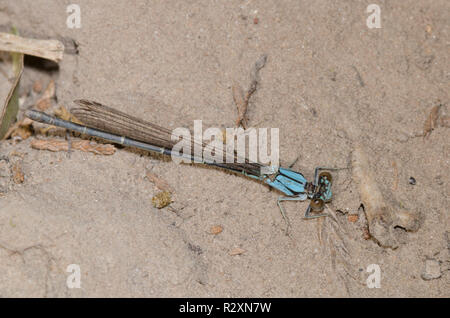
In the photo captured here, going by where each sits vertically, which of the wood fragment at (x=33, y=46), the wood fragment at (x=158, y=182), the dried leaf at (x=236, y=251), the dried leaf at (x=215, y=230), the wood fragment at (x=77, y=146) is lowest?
the dried leaf at (x=236, y=251)

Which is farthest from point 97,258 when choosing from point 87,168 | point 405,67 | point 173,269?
point 405,67

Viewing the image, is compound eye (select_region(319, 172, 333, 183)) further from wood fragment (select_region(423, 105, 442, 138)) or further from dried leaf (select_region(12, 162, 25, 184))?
dried leaf (select_region(12, 162, 25, 184))

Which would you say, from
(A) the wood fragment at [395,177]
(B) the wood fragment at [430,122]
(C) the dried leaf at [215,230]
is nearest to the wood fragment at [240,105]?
(C) the dried leaf at [215,230]

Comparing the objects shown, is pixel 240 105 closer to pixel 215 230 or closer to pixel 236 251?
pixel 215 230

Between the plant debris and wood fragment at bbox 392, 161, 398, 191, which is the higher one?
the plant debris

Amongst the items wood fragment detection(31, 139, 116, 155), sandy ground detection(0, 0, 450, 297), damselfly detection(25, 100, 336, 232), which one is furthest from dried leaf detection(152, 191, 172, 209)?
wood fragment detection(31, 139, 116, 155)

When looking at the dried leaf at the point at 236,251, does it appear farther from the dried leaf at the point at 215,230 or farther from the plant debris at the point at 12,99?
the plant debris at the point at 12,99
